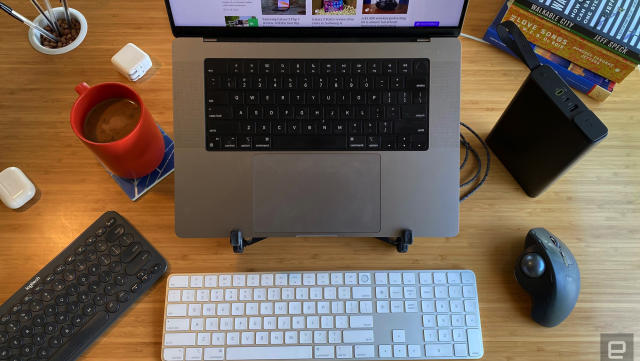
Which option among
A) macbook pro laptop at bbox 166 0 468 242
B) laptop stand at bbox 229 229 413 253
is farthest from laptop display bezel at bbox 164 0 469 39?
laptop stand at bbox 229 229 413 253

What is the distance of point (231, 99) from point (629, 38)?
65cm

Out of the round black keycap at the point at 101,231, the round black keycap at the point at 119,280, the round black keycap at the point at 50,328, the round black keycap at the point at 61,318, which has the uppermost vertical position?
the round black keycap at the point at 101,231

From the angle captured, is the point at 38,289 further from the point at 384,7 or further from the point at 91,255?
the point at 384,7

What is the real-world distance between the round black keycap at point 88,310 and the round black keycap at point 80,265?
57mm

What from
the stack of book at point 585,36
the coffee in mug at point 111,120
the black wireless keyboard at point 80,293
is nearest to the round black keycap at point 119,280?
the black wireless keyboard at point 80,293

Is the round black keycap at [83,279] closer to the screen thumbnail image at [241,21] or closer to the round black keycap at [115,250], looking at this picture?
the round black keycap at [115,250]

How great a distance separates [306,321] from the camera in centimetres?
68

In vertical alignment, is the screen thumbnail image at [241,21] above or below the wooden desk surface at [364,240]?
above

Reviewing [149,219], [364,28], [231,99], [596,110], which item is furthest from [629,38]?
[149,219]

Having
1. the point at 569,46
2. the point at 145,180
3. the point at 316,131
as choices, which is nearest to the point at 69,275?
the point at 145,180

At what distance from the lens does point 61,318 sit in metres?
0.67

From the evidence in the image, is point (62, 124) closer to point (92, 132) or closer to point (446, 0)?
point (92, 132)

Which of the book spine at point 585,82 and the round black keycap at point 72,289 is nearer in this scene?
the round black keycap at point 72,289

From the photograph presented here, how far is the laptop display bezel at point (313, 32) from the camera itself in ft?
2.28
